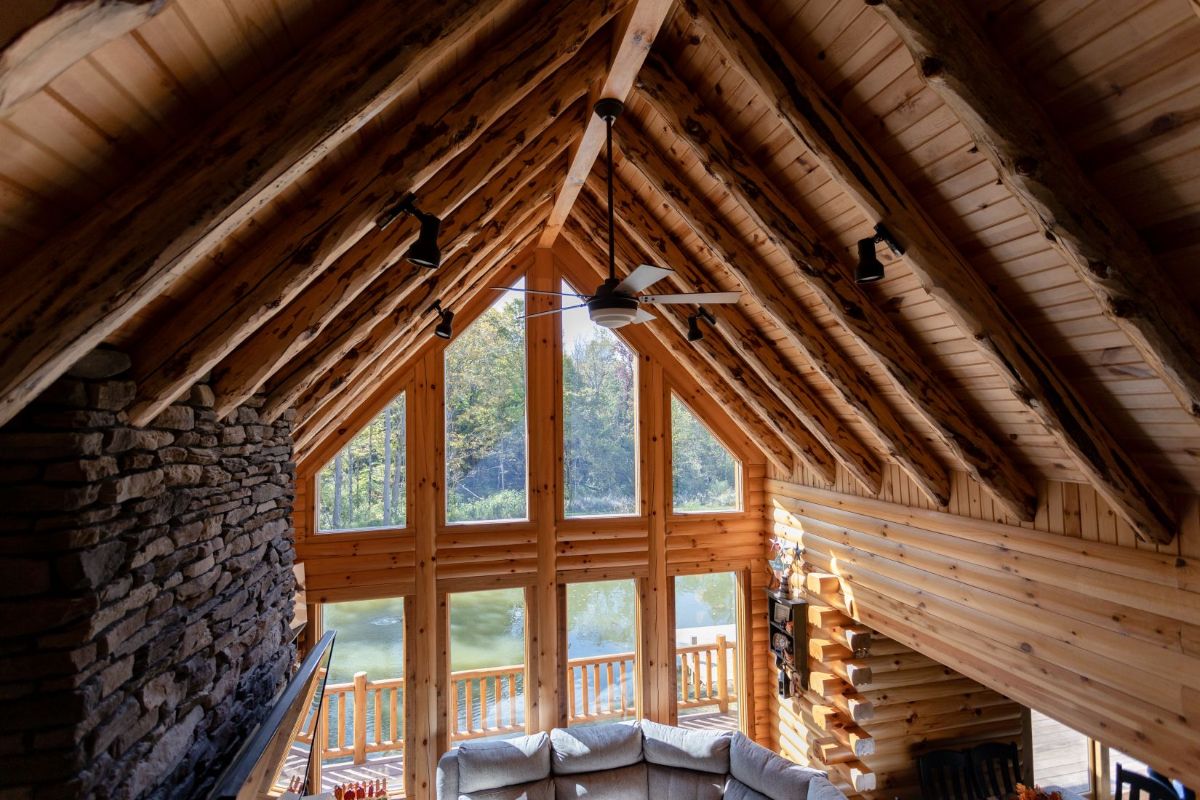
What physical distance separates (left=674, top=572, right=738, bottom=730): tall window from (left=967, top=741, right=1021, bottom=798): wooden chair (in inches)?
97.1

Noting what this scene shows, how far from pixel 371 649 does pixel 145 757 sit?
4.42 meters

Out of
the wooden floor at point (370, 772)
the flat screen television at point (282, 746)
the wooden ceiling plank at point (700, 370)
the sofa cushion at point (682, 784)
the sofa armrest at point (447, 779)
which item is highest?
the wooden ceiling plank at point (700, 370)

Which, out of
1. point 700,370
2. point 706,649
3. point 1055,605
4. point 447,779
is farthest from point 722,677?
point 1055,605

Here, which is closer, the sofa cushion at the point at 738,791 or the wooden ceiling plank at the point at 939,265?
the wooden ceiling plank at the point at 939,265

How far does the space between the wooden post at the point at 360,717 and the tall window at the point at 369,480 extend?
1.62m

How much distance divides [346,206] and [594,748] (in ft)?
18.1

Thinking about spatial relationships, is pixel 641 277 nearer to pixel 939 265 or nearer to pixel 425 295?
pixel 939 265

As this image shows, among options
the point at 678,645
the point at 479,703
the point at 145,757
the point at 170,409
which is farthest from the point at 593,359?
the point at 145,757

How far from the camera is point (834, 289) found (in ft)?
12.2

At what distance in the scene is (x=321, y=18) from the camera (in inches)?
73.1

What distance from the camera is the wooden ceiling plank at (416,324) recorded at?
14.6 ft

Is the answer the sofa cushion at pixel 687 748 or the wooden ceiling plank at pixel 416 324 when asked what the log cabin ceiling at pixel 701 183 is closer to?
the wooden ceiling plank at pixel 416 324

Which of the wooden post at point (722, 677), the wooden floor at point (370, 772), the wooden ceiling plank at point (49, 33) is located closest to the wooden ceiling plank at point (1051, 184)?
the wooden ceiling plank at point (49, 33)

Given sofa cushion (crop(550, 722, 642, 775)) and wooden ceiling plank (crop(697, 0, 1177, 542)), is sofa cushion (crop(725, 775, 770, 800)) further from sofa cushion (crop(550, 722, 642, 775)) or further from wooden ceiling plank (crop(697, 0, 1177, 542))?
wooden ceiling plank (crop(697, 0, 1177, 542))
